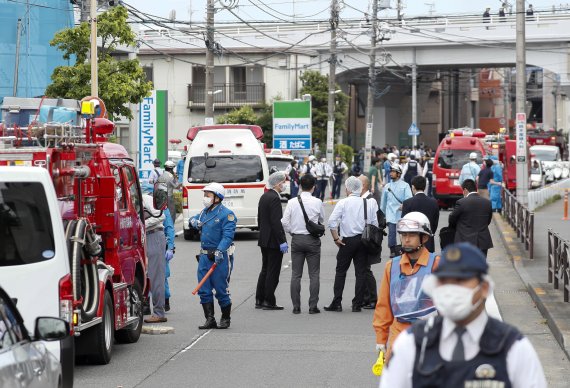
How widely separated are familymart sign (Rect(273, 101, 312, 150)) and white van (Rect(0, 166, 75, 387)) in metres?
38.1

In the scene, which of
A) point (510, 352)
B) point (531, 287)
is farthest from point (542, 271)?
point (510, 352)

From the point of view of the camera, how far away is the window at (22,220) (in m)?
9.24

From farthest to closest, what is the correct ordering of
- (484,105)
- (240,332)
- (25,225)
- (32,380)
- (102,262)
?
(484,105) < (240,332) < (102,262) < (25,225) < (32,380)

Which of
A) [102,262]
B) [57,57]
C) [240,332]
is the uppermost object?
[57,57]

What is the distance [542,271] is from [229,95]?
44.7 m

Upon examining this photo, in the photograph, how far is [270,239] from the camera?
16.0 metres

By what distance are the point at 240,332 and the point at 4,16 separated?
2011 cm

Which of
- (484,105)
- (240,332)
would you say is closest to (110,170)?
(240,332)

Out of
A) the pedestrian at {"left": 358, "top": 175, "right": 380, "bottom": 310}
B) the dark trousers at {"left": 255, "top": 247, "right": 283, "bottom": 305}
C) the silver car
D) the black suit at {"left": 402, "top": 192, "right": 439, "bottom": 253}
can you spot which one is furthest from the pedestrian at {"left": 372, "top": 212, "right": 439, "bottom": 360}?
the dark trousers at {"left": 255, "top": 247, "right": 283, "bottom": 305}

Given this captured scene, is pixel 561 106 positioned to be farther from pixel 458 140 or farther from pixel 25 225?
pixel 25 225

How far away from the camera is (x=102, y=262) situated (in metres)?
11.8

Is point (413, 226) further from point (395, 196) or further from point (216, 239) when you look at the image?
point (395, 196)

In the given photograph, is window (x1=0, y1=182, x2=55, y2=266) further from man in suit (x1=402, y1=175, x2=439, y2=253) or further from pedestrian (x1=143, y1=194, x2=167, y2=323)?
man in suit (x1=402, y1=175, x2=439, y2=253)

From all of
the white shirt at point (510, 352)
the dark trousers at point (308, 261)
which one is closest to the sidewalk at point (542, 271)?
the dark trousers at point (308, 261)
